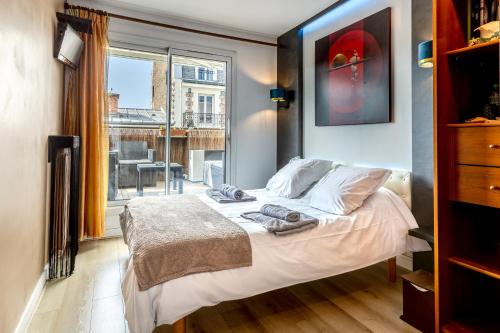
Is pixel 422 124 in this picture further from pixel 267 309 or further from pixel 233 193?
pixel 267 309

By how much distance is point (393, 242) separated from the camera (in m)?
2.28

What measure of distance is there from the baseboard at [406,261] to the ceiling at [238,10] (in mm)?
2776

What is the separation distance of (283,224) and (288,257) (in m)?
0.21

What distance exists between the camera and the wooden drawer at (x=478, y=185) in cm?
146

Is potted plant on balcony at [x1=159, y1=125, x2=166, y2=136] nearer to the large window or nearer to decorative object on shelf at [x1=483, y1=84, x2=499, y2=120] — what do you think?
the large window

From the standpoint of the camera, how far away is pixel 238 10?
11.6ft

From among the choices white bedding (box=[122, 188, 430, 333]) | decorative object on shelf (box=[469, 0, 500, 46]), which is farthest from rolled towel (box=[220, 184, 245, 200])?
decorative object on shelf (box=[469, 0, 500, 46])

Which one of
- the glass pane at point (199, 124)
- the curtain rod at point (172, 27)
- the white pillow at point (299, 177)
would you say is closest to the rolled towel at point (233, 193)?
the white pillow at point (299, 177)

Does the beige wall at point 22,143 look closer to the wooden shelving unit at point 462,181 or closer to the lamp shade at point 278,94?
the wooden shelving unit at point 462,181

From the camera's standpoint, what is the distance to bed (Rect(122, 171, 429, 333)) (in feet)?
4.99

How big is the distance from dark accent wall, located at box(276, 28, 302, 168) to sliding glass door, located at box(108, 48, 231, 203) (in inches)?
31.6

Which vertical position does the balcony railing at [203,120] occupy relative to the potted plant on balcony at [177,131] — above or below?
above

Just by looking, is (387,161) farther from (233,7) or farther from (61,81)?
(61,81)

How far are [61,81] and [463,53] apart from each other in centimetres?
347
